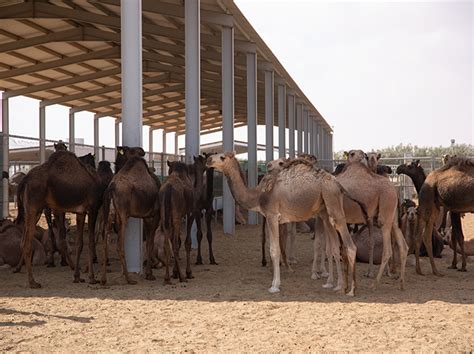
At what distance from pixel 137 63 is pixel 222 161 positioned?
256 cm

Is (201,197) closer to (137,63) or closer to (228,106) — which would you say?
(137,63)

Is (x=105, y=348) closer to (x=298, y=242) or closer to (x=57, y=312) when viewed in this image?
(x=57, y=312)

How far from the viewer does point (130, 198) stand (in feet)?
29.8

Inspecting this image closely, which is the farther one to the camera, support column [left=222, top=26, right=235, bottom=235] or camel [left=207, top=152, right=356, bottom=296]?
support column [left=222, top=26, right=235, bottom=235]

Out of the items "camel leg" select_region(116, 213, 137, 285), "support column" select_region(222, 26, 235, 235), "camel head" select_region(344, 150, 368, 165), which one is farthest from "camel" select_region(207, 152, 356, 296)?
"support column" select_region(222, 26, 235, 235)

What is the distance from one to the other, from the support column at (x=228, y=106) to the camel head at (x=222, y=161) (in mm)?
7555

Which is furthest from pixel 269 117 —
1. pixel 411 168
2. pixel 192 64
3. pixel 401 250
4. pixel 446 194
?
pixel 401 250

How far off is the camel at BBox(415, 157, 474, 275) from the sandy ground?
3.21ft

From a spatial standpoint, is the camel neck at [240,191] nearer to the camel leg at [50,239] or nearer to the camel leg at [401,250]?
the camel leg at [401,250]

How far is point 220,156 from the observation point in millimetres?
9430

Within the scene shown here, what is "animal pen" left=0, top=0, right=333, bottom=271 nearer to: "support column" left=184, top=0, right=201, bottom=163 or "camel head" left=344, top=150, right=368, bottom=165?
"support column" left=184, top=0, right=201, bottom=163

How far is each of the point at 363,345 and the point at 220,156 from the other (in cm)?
460

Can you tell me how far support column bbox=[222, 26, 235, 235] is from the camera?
676 inches

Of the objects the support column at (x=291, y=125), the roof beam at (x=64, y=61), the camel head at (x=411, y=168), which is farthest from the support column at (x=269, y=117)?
the camel head at (x=411, y=168)
